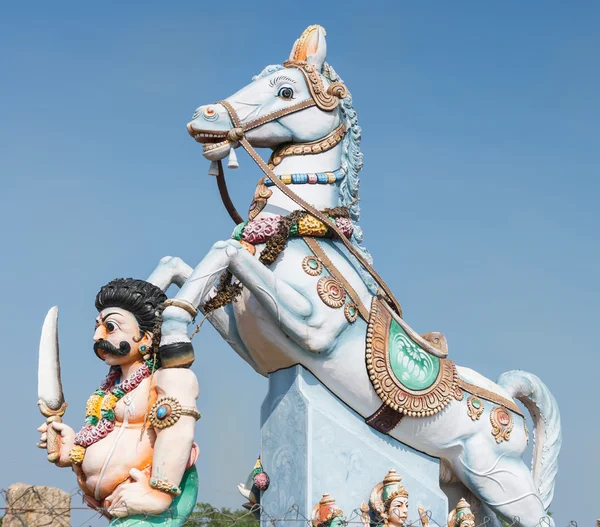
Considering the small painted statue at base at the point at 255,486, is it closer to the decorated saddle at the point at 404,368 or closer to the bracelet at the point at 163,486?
the decorated saddle at the point at 404,368

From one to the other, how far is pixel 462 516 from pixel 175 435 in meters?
2.28

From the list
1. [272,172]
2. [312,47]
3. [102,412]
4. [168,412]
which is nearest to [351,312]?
[272,172]

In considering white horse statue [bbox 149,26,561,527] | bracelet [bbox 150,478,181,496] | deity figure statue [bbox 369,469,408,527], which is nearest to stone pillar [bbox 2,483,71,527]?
bracelet [bbox 150,478,181,496]

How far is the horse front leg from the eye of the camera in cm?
656

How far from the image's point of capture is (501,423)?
7820 millimetres

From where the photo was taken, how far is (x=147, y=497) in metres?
6.33

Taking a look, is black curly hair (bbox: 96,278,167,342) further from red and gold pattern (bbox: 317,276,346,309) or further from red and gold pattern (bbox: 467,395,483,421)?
red and gold pattern (bbox: 467,395,483,421)

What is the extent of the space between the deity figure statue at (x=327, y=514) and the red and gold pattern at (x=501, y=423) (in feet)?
4.37

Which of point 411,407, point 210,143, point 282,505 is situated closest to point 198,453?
point 282,505

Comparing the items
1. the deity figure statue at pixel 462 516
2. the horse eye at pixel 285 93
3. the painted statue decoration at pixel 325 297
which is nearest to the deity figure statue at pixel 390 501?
the painted statue decoration at pixel 325 297

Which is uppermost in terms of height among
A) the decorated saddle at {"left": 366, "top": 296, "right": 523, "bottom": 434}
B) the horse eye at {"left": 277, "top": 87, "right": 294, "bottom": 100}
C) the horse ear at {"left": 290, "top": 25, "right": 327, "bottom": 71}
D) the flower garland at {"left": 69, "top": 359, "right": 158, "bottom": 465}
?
the horse ear at {"left": 290, "top": 25, "right": 327, "bottom": 71}

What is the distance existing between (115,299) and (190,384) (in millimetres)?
744

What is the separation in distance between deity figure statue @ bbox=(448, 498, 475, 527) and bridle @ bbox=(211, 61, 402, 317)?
134cm

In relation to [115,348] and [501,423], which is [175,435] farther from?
[501,423]
